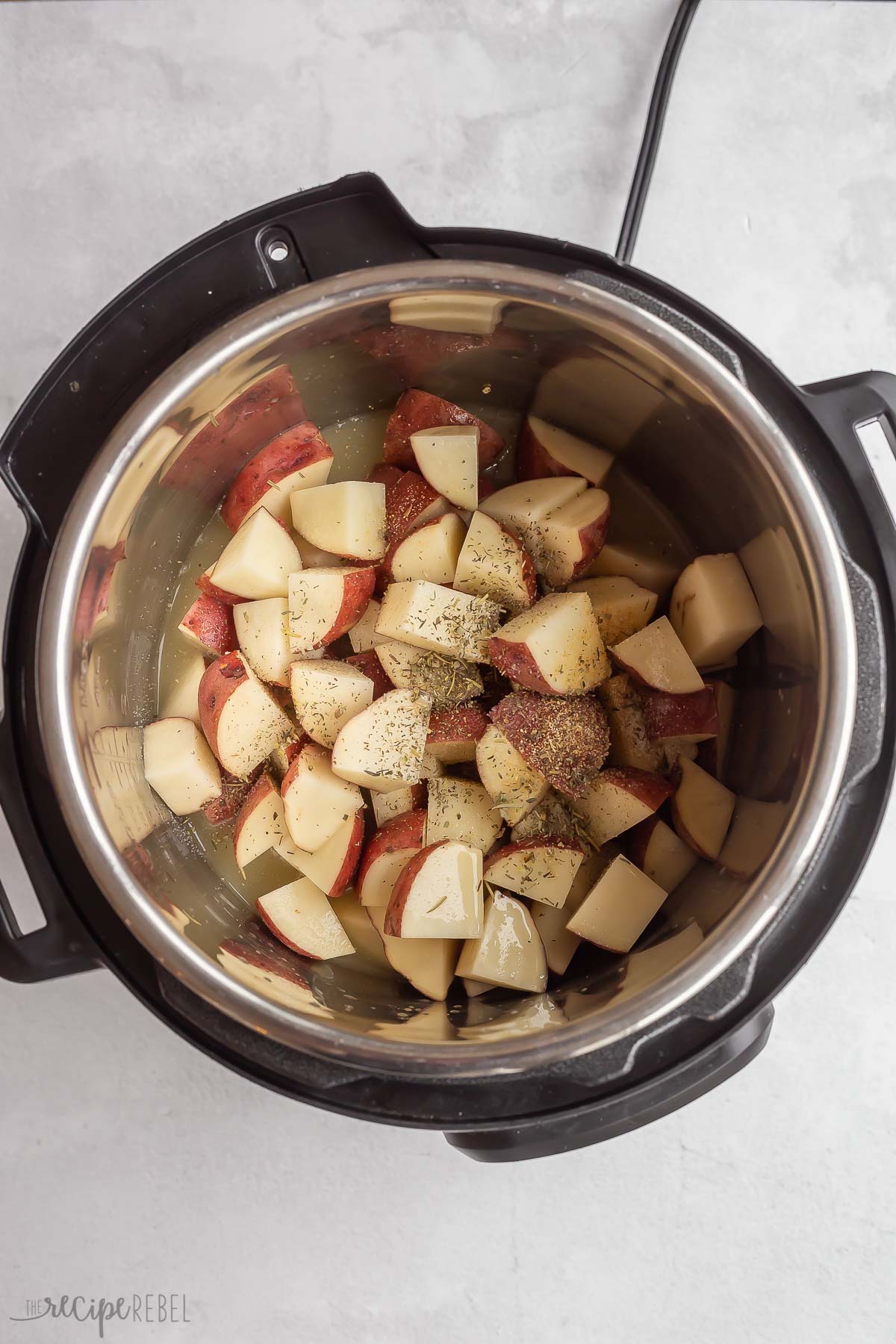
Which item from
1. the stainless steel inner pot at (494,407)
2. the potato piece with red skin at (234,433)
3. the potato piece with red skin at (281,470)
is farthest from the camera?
the potato piece with red skin at (281,470)

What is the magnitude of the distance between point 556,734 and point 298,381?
399 millimetres

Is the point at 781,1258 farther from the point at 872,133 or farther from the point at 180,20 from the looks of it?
the point at 180,20

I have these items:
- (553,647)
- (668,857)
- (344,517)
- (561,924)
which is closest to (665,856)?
(668,857)

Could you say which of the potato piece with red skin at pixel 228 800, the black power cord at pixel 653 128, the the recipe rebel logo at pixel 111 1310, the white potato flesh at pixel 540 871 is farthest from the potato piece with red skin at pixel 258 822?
the black power cord at pixel 653 128

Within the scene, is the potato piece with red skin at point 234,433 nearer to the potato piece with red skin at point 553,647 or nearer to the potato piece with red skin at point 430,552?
the potato piece with red skin at point 430,552

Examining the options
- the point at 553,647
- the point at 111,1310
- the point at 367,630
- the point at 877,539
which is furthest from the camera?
the point at 111,1310

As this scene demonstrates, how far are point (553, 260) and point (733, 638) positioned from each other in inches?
14.6

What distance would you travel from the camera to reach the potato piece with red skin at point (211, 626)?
0.92m

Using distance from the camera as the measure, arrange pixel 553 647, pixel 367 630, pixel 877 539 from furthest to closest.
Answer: pixel 367 630 < pixel 553 647 < pixel 877 539

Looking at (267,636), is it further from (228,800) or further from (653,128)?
(653,128)

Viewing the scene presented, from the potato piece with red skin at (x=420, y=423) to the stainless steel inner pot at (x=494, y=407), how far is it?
2cm

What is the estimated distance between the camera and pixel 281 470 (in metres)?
0.92

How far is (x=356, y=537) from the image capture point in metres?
0.91

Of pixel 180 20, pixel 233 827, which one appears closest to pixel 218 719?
pixel 233 827
